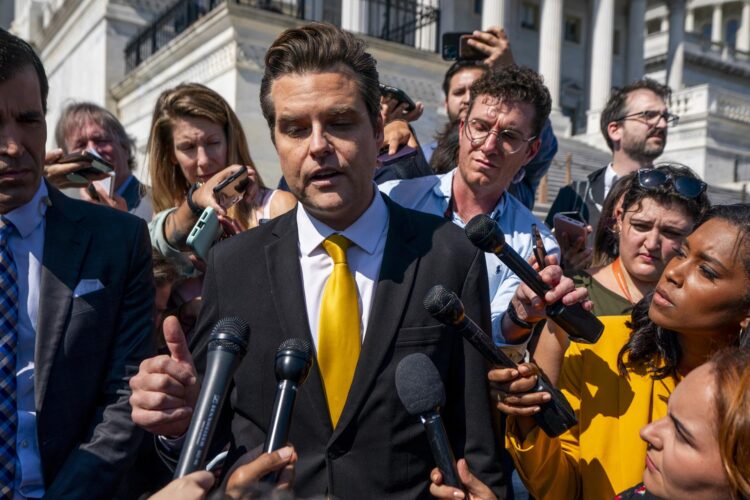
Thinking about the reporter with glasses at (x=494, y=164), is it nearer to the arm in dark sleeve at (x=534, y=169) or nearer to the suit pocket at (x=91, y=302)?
the arm in dark sleeve at (x=534, y=169)

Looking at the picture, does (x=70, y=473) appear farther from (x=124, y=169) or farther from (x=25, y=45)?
(x=124, y=169)

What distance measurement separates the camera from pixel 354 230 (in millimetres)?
2418

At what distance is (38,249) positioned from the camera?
7.89 ft

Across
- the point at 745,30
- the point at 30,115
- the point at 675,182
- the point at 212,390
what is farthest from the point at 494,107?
the point at 745,30

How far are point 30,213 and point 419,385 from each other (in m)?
1.47

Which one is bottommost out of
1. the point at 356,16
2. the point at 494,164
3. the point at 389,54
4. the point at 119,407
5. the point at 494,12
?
the point at 119,407

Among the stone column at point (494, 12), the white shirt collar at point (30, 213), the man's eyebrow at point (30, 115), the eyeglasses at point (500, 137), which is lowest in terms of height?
the white shirt collar at point (30, 213)

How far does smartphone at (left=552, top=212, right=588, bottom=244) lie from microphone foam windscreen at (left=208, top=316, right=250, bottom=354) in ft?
7.92

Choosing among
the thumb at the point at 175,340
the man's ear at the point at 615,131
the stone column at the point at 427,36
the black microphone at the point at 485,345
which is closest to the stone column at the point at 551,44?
the stone column at the point at 427,36

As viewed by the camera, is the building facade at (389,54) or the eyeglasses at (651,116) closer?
the eyeglasses at (651,116)

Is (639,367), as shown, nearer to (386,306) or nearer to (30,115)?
(386,306)

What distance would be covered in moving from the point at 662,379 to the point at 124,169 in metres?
3.86

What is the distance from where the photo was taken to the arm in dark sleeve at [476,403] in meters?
2.21

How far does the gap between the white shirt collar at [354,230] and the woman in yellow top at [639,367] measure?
763mm
